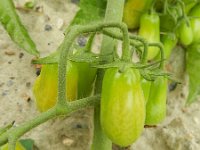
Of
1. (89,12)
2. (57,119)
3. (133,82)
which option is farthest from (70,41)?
(89,12)

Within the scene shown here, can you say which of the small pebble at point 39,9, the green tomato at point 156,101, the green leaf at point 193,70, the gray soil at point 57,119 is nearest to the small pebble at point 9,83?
the gray soil at point 57,119

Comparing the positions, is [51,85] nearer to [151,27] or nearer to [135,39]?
[135,39]

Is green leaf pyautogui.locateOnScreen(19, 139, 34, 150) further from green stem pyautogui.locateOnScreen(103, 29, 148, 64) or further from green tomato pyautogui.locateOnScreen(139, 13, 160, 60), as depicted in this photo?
green tomato pyautogui.locateOnScreen(139, 13, 160, 60)

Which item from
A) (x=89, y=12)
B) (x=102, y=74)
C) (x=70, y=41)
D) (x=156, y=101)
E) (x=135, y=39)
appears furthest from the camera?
(x=89, y=12)

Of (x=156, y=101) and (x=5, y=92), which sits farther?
(x=5, y=92)

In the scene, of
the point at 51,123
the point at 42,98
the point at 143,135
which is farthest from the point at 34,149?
the point at 143,135

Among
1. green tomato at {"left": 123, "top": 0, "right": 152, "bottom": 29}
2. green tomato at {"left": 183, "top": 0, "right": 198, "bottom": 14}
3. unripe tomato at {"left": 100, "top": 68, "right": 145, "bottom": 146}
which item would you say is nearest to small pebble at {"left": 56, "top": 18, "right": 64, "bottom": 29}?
green tomato at {"left": 123, "top": 0, "right": 152, "bottom": 29}
